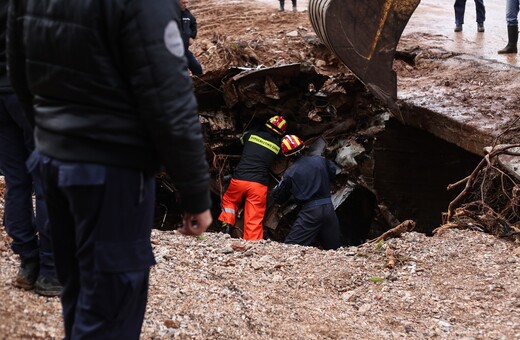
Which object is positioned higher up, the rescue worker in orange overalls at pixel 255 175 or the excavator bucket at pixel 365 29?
the excavator bucket at pixel 365 29

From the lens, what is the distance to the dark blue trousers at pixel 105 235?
1.80 m

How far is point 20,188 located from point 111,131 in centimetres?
147

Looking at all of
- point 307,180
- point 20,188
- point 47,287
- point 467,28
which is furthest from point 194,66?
point 467,28

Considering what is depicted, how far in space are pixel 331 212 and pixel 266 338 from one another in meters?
4.26

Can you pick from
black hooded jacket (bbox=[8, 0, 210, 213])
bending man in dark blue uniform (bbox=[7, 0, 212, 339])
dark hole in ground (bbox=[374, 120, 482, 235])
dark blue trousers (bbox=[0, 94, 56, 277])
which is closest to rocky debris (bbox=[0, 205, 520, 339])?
dark blue trousers (bbox=[0, 94, 56, 277])

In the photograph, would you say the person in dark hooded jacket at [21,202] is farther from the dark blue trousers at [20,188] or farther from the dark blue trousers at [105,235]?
the dark blue trousers at [105,235]

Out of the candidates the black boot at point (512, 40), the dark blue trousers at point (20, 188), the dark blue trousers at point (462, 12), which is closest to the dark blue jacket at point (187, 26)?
the black boot at point (512, 40)

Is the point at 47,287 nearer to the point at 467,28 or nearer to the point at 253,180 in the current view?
the point at 253,180

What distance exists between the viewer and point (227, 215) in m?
7.84

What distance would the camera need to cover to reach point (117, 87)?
1766 mm

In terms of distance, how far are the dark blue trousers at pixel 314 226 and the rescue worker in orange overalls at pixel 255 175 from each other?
0.77 m

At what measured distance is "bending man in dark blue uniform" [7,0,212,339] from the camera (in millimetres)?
1713

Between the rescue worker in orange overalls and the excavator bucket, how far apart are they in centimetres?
186

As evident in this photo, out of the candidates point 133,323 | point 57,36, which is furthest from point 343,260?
point 57,36
